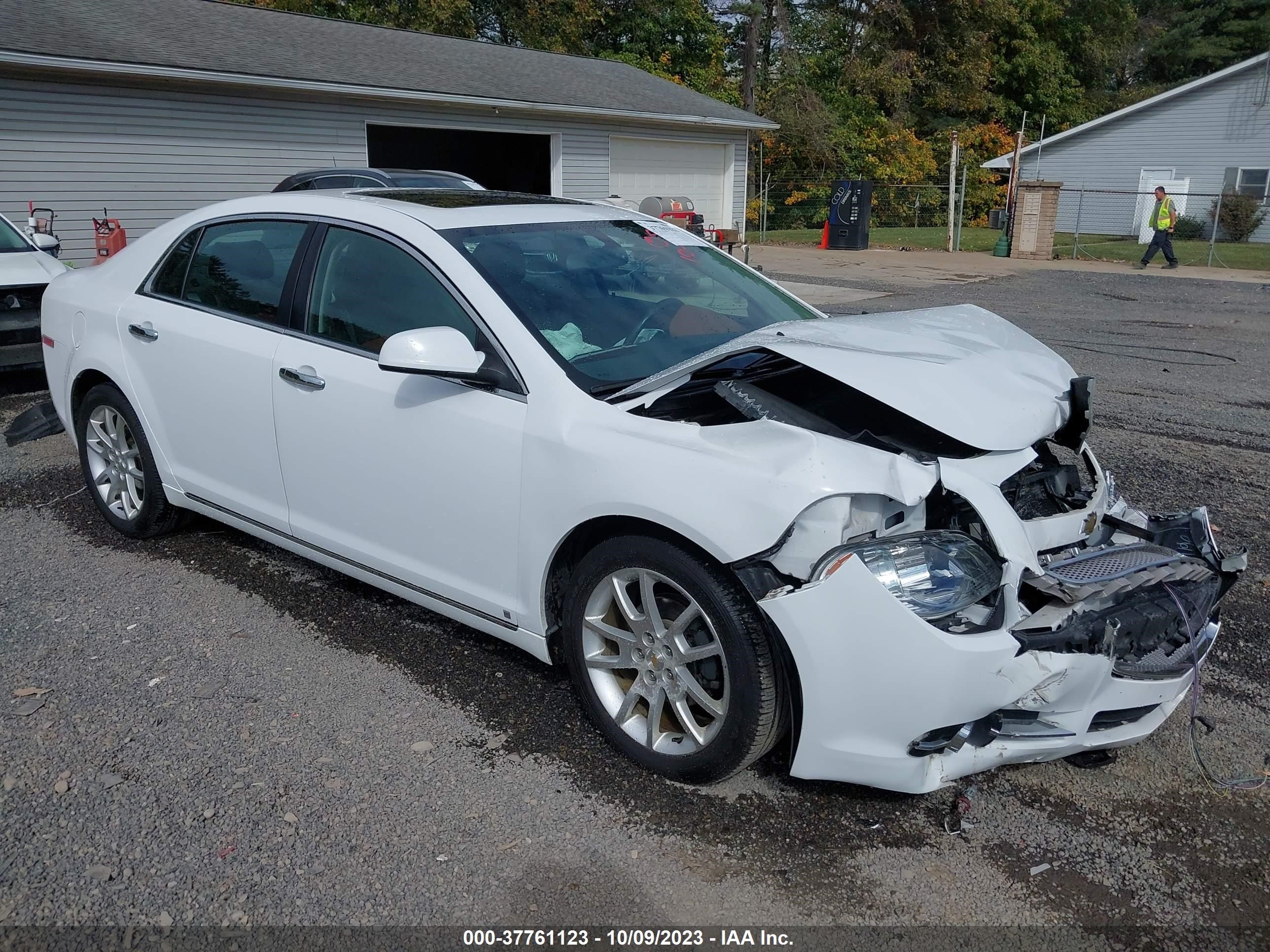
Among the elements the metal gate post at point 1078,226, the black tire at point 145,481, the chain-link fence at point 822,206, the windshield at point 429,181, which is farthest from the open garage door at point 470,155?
the black tire at point 145,481

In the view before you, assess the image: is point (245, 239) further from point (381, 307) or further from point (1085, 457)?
point (1085, 457)

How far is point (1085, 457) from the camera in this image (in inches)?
145

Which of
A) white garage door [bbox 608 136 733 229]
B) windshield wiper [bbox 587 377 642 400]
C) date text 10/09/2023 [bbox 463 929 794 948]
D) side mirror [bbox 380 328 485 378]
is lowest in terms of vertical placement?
date text 10/09/2023 [bbox 463 929 794 948]

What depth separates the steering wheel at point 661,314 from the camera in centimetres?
372

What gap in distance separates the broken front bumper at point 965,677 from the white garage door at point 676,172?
20.4 m

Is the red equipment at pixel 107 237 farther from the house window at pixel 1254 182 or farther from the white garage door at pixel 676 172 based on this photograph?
the house window at pixel 1254 182

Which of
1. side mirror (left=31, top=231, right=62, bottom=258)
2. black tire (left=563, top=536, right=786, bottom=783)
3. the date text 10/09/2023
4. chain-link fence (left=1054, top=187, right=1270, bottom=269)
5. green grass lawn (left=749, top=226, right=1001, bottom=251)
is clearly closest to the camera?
the date text 10/09/2023

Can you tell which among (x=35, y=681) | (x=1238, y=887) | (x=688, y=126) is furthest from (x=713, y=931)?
(x=688, y=126)

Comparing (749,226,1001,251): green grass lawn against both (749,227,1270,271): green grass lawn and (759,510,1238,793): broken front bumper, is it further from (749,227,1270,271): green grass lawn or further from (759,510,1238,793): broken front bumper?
(759,510,1238,793): broken front bumper

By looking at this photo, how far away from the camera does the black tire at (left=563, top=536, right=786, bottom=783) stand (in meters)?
2.81

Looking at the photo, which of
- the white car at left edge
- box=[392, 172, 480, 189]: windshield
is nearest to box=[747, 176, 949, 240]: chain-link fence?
box=[392, 172, 480, 189]: windshield

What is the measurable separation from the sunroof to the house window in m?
34.8

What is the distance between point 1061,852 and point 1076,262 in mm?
24183

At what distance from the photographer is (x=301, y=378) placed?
12.7 ft
